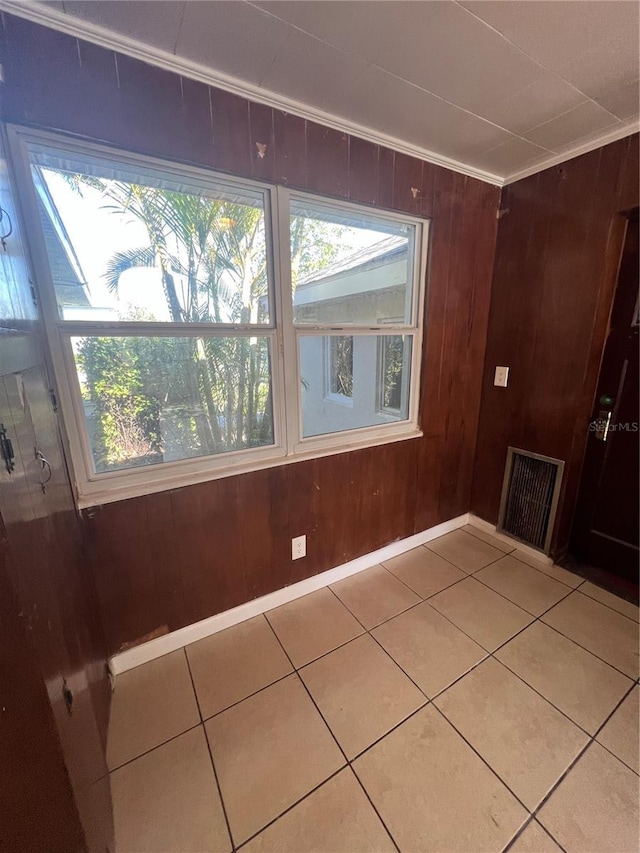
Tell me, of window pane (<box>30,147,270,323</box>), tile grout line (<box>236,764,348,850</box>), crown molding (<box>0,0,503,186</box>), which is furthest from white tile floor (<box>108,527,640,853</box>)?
crown molding (<box>0,0,503,186</box>)

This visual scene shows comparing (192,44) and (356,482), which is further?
(356,482)

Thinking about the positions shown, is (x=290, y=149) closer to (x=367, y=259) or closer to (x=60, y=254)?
(x=367, y=259)

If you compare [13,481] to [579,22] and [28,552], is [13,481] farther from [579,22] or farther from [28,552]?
[579,22]

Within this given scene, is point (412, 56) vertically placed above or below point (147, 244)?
above

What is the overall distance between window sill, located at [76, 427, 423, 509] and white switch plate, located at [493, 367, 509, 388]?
1.10m

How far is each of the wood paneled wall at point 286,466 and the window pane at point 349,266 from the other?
0.12 m

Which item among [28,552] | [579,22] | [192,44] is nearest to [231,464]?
[28,552]

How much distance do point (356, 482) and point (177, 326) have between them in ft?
4.13

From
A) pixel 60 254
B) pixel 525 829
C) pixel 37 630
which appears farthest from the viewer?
pixel 60 254

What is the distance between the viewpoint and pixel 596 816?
3.45ft

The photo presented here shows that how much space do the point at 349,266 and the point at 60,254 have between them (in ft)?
4.22

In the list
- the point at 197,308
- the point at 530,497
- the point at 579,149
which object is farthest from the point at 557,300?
the point at 197,308

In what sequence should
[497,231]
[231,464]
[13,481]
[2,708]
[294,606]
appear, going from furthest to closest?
[497,231], [294,606], [231,464], [13,481], [2,708]

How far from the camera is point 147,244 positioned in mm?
1335
